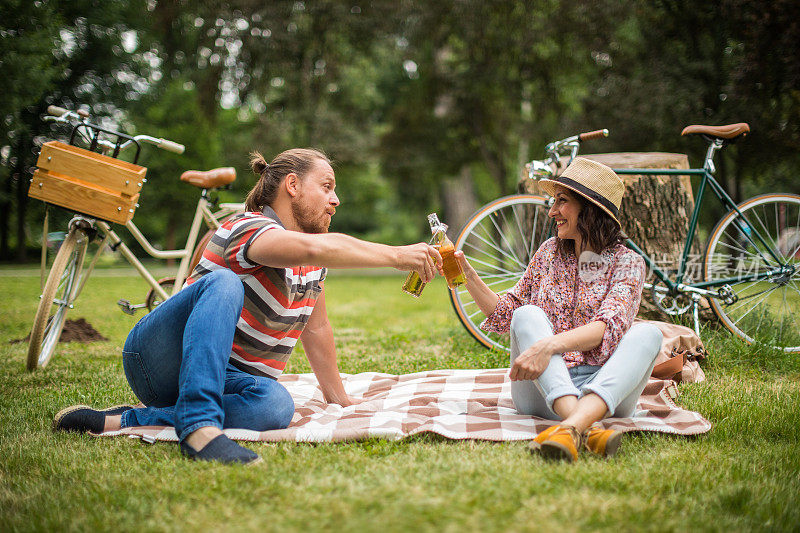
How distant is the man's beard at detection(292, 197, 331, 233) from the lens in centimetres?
251

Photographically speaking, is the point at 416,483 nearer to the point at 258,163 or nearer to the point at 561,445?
the point at 561,445

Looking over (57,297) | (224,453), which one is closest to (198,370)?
(224,453)

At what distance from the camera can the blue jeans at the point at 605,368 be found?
2229 millimetres

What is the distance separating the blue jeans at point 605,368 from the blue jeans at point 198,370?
39.6 inches

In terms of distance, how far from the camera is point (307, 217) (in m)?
2.52

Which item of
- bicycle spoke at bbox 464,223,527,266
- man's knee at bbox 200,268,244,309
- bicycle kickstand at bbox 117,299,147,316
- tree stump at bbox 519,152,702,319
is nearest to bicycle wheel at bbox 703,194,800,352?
tree stump at bbox 519,152,702,319

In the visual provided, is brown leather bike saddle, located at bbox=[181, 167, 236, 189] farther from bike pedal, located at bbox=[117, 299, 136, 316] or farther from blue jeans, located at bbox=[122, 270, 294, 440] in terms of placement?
blue jeans, located at bbox=[122, 270, 294, 440]

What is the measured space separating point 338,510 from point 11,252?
7.37 meters

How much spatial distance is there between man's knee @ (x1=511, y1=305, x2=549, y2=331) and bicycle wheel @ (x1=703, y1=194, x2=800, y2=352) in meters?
2.19

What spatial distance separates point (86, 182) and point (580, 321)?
2.85 meters

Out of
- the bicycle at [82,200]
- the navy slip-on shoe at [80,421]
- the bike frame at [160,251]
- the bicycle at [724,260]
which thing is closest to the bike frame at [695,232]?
the bicycle at [724,260]

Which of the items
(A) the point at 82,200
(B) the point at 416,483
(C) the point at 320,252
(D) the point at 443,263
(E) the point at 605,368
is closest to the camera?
(B) the point at 416,483

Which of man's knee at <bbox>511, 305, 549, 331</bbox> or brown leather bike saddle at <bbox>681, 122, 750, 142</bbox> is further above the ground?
brown leather bike saddle at <bbox>681, 122, 750, 142</bbox>

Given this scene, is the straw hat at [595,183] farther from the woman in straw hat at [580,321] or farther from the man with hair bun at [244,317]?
the man with hair bun at [244,317]
